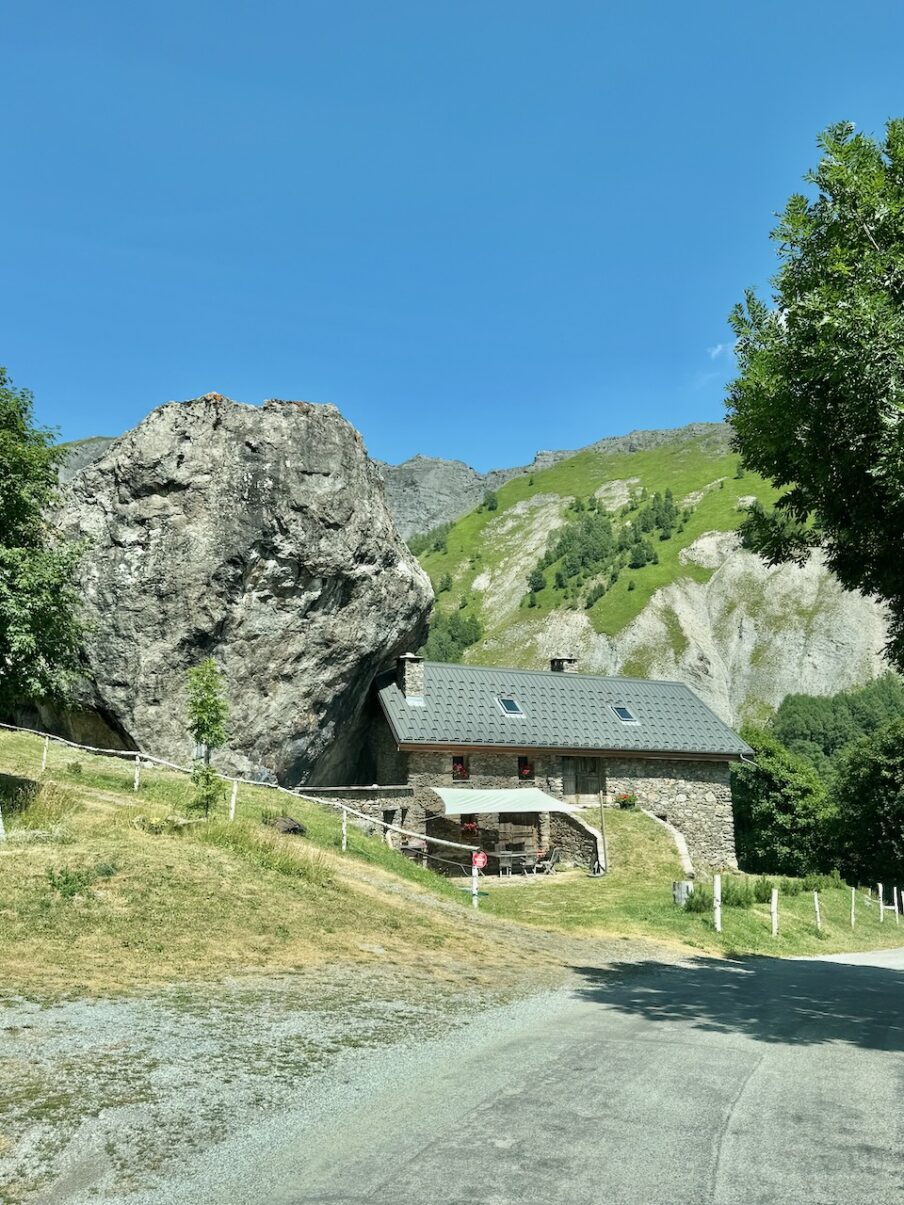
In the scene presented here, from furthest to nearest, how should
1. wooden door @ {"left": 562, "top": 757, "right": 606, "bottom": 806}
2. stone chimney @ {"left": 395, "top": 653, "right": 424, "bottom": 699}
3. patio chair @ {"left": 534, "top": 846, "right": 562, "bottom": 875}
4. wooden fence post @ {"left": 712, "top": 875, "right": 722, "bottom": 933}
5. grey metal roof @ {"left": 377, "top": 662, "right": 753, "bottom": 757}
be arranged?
stone chimney @ {"left": 395, "top": 653, "right": 424, "bottom": 699} < wooden door @ {"left": 562, "top": 757, "right": 606, "bottom": 806} < grey metal roof @ {"left": 377, "top": 662, "right": 753, "bottom": 757} < patio chair @ {"left": 534, "top": 846, "right": 562, "bottom": 875} < wooden fence post @ {"left": 712, "top": 875, "right": 722, "bottom": 933}

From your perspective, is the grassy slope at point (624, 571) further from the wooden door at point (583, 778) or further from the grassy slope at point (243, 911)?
the grassy slope at point (243, 911)

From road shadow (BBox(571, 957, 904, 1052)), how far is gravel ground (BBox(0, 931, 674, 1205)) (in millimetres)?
1643

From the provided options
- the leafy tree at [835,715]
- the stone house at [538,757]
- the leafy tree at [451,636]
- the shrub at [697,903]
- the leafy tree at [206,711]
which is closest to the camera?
the leafy tree at [206,711]

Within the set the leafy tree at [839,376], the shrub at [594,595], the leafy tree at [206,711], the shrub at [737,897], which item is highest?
the shrub at [594,595]

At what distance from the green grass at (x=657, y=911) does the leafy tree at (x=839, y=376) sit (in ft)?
28.7

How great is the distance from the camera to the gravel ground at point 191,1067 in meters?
4.78

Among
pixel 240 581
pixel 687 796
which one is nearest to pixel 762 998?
pixel 240 581

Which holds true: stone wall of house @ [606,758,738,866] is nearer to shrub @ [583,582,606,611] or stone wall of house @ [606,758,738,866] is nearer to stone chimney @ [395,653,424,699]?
stone chimney @ [395,653,424,699]

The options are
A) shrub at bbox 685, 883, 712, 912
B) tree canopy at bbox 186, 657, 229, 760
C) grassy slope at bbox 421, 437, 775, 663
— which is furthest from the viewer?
grassy slope at bbox 421, 437, 775, 663

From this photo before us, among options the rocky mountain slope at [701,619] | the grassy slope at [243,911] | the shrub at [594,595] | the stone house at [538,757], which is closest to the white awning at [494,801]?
the stone house at [538,757]

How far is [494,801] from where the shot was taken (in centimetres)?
3042

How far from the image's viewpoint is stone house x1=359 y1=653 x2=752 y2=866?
31484mm

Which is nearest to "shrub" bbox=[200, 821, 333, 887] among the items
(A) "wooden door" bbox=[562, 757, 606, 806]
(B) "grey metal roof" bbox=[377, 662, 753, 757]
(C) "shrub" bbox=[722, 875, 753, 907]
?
(C) "shrub" bbox=[722, 875, 753, 907]

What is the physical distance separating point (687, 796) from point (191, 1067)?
3358cm
